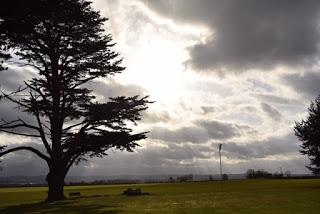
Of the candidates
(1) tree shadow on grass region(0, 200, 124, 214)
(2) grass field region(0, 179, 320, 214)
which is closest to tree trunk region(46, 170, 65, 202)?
(2) grass field region(0, 179, 320, 214)

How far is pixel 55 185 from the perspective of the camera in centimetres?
3534

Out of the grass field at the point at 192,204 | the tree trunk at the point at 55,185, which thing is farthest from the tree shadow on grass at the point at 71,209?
the tree trunk at the point at 55,185

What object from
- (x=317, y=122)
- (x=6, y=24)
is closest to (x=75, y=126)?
(x=6, y=24)

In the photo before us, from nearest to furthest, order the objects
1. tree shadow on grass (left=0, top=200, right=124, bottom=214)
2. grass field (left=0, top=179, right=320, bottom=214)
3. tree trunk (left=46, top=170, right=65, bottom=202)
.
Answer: grass field (left=0, top=179, right=320, bottom=214) → tree shadow on grass (left=0, top=200, right=124, bottom=214) → tree trunk (left=46, top=170, right=65, bottom=202)

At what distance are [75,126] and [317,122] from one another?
35.7 metres

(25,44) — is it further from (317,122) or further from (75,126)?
(317,122)

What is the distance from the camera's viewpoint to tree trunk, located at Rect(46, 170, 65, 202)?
35.1 meters

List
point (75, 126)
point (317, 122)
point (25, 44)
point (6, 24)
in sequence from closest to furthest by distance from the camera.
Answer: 1. point (6, 24)
2. point (25, 44)
3. point (75, 126)
4. point (317, 122)

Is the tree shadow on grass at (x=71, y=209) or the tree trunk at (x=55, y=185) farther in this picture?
the tree trunk at (x=55, y=185)

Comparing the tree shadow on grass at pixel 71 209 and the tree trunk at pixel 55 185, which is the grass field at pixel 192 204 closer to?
the tree shadow on grass at pixel 71 209

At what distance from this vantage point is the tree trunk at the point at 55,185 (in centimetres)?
3509

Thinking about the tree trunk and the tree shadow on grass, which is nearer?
the tree shadow on grass

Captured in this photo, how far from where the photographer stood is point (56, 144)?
117 ft

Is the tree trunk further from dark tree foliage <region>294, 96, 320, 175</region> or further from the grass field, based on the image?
dark tree foliage <region>294, 96, 320, 175</region>
